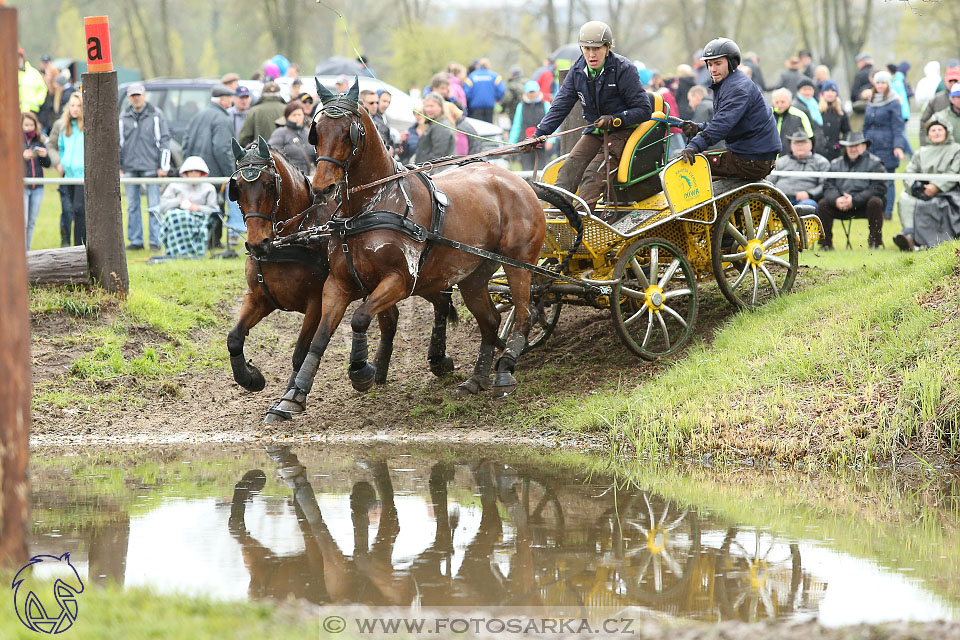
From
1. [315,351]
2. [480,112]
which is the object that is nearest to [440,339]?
[315,351]

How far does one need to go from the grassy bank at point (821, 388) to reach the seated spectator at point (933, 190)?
352cm

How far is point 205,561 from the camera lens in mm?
6121

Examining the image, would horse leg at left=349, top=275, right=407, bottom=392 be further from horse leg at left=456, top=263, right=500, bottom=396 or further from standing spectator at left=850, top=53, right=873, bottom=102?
standing spectator at left=850, top=53, right=873, bottom=102

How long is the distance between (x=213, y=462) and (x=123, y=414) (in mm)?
1788

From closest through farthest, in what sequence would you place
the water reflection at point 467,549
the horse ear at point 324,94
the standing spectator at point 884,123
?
the water reflection at point 467,549 → the horse ear at point 324,94 → the standing spectator at point 884,123

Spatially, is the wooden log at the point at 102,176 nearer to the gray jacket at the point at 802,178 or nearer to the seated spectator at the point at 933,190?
the gray jacket at the point at 802,178

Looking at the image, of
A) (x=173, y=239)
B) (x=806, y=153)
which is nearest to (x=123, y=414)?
(x=173, y=239)

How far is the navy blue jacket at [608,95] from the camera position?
1040 cm

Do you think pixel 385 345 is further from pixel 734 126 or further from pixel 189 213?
pixel 189 213

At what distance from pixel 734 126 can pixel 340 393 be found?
14.3 ft

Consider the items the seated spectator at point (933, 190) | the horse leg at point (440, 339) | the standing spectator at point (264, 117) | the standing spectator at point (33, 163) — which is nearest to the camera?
the horse leg at point (440, 339)

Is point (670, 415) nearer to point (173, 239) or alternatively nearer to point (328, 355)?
point (328, 355)

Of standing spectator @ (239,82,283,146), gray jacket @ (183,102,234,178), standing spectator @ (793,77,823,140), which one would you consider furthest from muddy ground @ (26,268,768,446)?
standing spectator @ (793,77,823,140)

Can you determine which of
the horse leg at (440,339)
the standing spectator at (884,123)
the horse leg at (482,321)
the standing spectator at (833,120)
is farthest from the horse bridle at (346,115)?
the standing spectator at (884,123)
